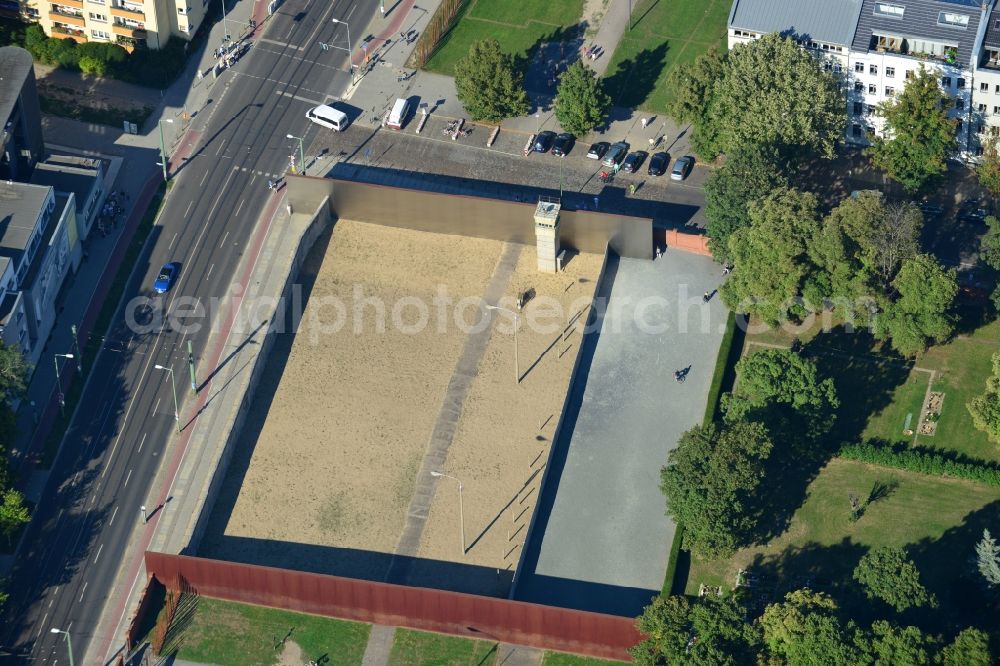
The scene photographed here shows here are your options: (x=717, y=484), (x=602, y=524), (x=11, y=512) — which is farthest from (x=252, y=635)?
(x=717, y=484)

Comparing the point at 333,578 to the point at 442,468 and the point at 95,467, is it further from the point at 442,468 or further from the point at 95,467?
the point at 95,467

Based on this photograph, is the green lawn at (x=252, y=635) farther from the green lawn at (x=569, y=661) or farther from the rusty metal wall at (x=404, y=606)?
the green lawn at (x=569, y=661)

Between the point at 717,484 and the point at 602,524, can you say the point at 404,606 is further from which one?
the point at 717,484

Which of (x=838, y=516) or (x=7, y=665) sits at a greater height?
(x=838, y=516)

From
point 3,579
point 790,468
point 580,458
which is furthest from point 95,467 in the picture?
point 790,468

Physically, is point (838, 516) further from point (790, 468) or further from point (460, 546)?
point (460, 546)

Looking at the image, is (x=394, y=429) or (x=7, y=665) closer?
(x=7, y=665)
